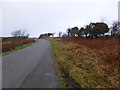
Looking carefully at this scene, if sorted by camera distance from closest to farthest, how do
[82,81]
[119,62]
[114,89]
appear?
1. [114,89]
2. [82,81]
3. [119,62]

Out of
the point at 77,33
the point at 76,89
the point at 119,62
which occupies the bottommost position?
the point at 76,89

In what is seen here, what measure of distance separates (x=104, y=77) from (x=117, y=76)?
64 cm

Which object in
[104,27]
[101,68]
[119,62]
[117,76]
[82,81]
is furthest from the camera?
[104,27]

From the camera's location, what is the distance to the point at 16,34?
59344 mm

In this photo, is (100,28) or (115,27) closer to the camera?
(100,28)

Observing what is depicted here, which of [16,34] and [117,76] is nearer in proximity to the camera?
[117,76]

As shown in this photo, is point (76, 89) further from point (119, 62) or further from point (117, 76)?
point (119, 62)

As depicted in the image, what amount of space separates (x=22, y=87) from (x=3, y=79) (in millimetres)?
1739

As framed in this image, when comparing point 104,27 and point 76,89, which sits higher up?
point 104,27

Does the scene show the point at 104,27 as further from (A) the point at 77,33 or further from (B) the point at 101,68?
(B) the point at 101,68

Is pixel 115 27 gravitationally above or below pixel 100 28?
above

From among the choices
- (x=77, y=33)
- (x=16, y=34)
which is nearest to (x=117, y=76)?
(x=77, y=33)

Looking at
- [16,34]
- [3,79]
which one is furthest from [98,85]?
[16,34]

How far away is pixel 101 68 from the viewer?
7602mm
